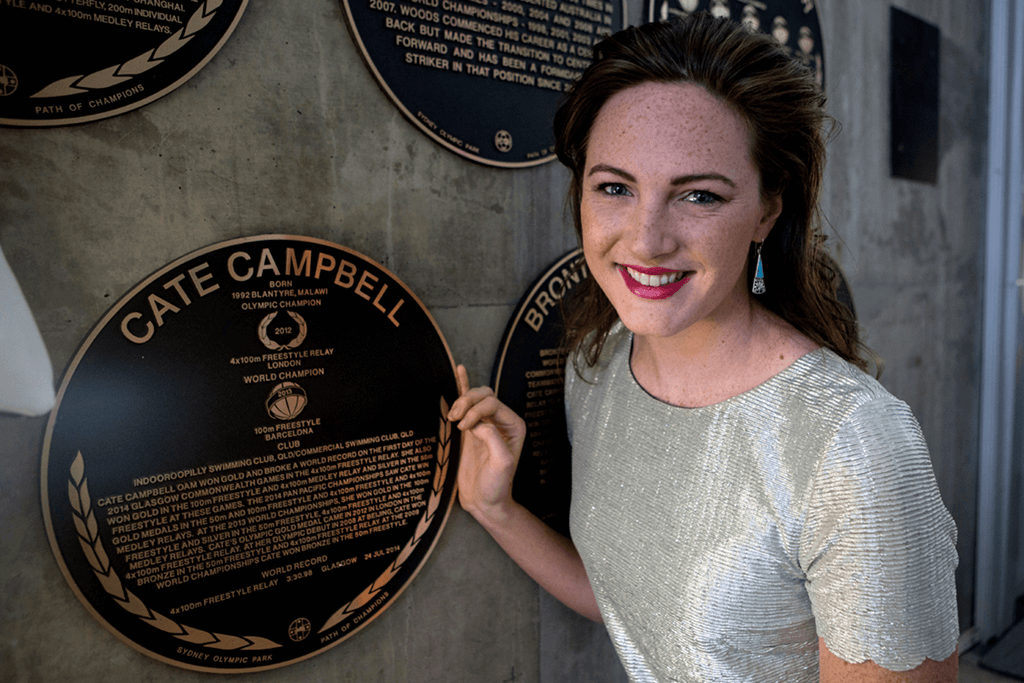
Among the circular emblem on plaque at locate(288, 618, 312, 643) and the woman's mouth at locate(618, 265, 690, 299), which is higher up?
the woman's mouth at locate(618, 265, 690, 299)

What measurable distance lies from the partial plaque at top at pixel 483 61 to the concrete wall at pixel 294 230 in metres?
0.04

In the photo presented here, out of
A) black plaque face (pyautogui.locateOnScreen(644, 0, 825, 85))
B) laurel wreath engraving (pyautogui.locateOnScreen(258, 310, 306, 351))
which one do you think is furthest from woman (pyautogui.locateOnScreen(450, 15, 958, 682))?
black plaque face (pyautogui.locateOnScreen(644, 0, 825, 85))

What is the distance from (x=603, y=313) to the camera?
5.43ft

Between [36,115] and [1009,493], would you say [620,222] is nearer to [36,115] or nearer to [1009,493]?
[36,115]

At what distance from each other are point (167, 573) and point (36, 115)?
0.86m

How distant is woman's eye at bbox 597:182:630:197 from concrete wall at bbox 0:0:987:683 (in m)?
0.45

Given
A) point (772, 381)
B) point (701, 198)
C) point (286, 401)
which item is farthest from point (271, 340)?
point (772, 381)

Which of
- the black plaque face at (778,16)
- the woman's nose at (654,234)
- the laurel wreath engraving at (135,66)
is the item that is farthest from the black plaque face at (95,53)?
the black plaque face at (778,16)

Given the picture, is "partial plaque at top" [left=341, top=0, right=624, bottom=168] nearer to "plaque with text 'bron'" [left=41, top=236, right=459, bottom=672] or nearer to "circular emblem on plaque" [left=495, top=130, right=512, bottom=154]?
"circular emblem on plaque" [left=495, top=130, right=512, bottom=154]

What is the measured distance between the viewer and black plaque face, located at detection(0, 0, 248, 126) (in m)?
1.03

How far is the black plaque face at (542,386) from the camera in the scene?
5.59 feet

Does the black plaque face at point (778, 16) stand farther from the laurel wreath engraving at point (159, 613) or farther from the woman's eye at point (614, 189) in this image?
the laurel wreath engraving at point (159, 613)

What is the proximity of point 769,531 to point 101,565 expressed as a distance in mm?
1240

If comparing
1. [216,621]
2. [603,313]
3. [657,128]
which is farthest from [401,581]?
[657,128]
